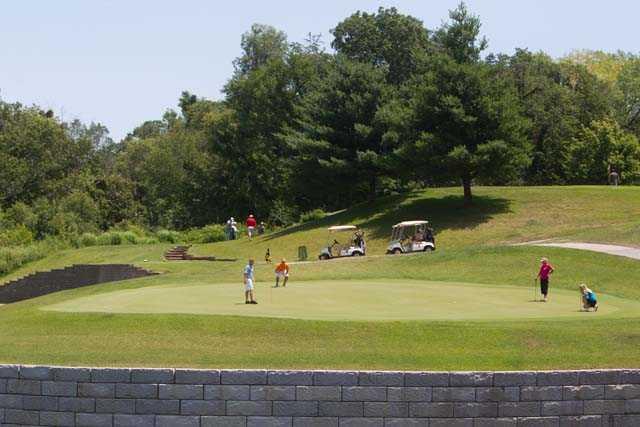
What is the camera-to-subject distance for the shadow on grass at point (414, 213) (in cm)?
6128

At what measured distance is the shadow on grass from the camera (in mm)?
61281

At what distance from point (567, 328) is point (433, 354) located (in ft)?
13.4

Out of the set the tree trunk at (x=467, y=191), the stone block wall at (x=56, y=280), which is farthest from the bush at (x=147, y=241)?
the tree trunk at (x=467, y=191)

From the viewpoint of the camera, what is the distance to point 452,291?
113ft

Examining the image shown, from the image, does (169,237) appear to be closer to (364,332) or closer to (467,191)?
(467,191)

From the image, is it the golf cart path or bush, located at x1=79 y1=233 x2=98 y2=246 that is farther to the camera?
bush, located at x1=79 y1=233 x2=98 y2=246

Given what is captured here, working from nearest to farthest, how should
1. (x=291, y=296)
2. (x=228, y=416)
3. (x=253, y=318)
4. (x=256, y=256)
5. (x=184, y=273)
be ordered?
(x=228, y=416) < (x=253, y=318) < (x=291, y=296) < (x=184, y=273) < (x=256, y=256)

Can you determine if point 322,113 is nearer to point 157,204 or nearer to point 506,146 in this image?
point 506,146

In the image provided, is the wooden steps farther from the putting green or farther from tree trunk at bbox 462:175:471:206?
the putting green

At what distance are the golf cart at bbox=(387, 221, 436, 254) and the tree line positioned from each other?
7405 millimetres

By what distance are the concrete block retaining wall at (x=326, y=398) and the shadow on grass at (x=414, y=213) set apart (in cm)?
4017

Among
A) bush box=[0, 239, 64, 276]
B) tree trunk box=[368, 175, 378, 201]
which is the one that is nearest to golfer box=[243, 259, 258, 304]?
bush box=[0, 239, 64, 276]

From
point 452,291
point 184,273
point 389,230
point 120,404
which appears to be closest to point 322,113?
point 389,230

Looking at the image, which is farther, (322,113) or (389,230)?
(322,113)
